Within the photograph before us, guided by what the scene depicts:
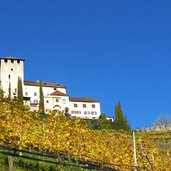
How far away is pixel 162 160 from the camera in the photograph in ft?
64.5

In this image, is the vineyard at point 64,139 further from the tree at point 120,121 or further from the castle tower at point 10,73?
the castle tower at point 10,73

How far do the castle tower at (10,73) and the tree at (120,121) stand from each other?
15.6m

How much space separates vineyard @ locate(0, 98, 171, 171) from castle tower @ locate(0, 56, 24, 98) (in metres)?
50.3

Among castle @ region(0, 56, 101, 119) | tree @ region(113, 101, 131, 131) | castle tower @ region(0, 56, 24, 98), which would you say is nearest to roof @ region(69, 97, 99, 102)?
castle @ region(0, 56, 101, 119)

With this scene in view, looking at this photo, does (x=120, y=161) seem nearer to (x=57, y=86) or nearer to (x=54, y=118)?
(x=54, y=118)

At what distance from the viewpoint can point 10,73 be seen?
71.6m

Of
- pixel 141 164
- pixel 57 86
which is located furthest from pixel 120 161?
pixel 57 86

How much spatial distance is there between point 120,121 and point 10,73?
66.7 ft

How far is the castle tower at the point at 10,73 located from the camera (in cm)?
6914

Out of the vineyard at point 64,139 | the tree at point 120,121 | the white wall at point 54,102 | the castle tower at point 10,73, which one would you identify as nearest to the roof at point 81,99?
the white wall at point 54,102

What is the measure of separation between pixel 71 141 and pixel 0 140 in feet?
14.3

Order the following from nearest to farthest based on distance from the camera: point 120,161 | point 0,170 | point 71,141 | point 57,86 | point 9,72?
1. point 0,170
2. point 71,141
3. point 120,161
4. point 9,72
5. point 57,86

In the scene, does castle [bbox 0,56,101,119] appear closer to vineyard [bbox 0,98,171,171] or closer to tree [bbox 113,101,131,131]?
tree [bbox 113,101,131,131]

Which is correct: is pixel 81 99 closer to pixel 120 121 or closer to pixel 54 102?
pixel 54 102
